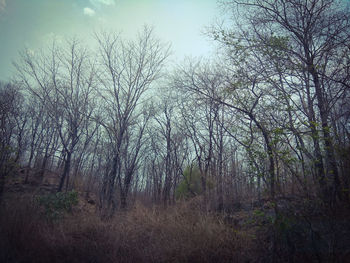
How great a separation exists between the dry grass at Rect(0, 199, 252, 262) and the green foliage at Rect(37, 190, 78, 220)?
58 cm

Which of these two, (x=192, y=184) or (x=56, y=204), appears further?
(x=192, y=184)

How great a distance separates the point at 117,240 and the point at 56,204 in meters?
4.02

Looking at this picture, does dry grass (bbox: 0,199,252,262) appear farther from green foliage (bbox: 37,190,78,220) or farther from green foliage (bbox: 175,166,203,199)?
green foliage (bbox: 175,166,203,199)

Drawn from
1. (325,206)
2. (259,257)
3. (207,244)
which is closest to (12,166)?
(207,244)

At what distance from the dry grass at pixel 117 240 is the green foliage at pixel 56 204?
579 millimetres

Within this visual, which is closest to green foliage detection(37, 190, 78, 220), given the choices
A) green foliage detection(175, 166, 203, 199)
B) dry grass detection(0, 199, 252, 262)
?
dry grass detection(0, 199, 252, 262)

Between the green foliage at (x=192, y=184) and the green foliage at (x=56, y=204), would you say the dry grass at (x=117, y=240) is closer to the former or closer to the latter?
the green foliage at (x=56, y=204)

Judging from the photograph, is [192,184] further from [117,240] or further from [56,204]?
[117,240]

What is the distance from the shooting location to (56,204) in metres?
7.46

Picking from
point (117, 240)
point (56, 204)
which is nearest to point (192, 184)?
point (56, 204)

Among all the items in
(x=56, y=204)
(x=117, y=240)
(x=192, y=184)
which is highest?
(x=192, y=184)

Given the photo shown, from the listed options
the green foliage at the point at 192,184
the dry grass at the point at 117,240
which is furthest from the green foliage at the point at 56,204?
the green foliage at the point at 192,184

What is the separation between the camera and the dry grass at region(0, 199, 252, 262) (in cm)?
428

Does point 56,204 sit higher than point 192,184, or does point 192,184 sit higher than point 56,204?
point 192,184
